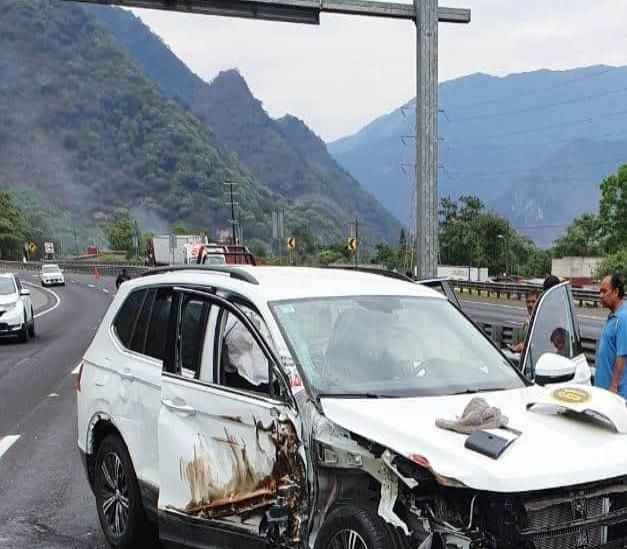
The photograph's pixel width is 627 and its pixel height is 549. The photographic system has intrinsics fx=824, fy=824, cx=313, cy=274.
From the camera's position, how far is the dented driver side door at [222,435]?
383 cm

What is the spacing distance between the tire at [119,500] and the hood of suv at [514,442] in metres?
1.97

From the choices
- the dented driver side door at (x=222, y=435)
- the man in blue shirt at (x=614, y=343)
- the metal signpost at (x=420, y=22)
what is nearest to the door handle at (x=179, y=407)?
the dented driver side door at (x=222, y=435)

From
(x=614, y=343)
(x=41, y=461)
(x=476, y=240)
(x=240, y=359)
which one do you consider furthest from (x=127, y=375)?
(x=476, y=240)

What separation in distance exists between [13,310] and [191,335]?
50.9 feet

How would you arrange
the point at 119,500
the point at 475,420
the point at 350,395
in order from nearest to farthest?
the point at 475,420
the point at 350,395
the point at 119,500

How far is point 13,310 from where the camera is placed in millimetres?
18906

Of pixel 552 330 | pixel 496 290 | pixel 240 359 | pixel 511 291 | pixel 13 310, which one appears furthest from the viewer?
pixel 496 290

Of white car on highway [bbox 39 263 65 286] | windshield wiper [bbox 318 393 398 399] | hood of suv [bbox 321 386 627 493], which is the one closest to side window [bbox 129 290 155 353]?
windshield wiper [bbox 318 393 398 399]

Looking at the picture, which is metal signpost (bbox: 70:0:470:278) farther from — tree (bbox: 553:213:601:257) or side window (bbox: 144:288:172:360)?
tree (bbox: 553:213:601:257)

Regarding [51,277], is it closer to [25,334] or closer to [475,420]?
[25,334]

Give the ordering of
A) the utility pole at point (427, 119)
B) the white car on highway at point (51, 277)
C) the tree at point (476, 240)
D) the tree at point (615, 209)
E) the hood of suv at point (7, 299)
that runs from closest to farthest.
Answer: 1. the utility pole at point (427, 119)
2. the hood of suv at point (7, 299)
3. the white car on highway at point (51, 277)
4. the tree at point (615, 209)
5. the tree at point (476, 240)

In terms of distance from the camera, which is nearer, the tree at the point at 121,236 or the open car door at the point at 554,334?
the open car door at the point at 554,334

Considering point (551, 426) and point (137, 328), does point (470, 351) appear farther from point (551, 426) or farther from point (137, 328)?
point (137, 328)

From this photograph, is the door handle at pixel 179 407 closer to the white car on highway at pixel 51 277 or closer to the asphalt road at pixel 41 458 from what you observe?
the asphalt road at pixel 41 458
